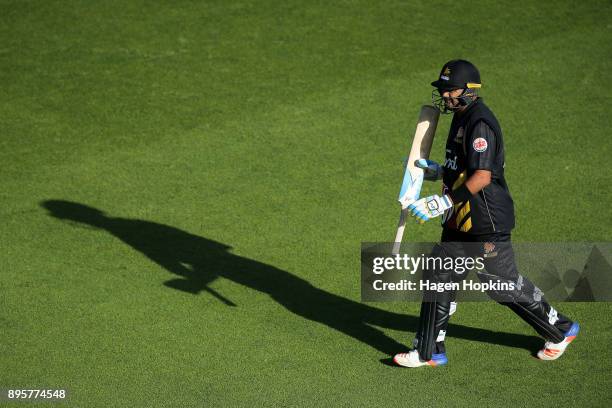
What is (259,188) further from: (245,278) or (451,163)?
(451,163)

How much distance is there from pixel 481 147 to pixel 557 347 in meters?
1.63

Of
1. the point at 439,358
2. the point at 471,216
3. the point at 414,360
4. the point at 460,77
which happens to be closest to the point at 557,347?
the point at 439,358

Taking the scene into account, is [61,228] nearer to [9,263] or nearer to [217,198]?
[9,263]

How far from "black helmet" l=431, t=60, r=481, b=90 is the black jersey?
0.15 meters

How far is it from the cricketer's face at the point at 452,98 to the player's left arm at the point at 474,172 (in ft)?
0.90

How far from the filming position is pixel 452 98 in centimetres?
Answer: 608

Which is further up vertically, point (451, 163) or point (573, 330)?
point (451, 163)

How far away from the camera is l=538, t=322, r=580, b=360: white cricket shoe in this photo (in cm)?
637

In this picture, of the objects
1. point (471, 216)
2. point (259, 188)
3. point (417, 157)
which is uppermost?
point (417, 157)

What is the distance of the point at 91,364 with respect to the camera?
629 centimetres

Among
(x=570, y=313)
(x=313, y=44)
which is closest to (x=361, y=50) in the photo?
(x=313, y=44)

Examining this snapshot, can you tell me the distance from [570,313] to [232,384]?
2.76 m

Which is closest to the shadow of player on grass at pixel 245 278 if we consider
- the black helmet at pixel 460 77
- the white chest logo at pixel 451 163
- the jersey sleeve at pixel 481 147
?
the white chest logo at pixel 451 163

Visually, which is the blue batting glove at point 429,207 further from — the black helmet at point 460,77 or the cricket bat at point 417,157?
the black helmet at point 460,77
